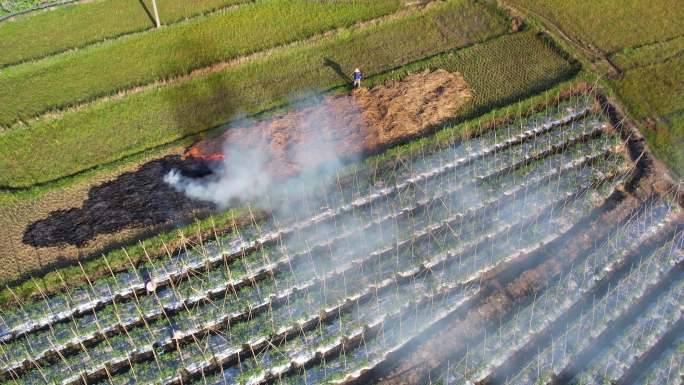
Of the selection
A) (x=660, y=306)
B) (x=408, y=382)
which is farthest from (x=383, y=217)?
(x=660, y=306)

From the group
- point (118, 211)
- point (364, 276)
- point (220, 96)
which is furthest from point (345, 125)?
point (118, 211)

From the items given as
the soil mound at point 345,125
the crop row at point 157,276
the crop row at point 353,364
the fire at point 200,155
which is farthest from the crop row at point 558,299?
the fire at point 200,155

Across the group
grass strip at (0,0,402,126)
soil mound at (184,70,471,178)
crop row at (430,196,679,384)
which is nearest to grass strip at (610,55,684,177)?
crop row at (430,196,679,384)

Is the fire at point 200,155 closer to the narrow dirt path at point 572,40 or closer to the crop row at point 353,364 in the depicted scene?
the crop row at point 353,364

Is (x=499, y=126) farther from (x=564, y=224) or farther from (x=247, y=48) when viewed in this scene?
(x=247, y=48)

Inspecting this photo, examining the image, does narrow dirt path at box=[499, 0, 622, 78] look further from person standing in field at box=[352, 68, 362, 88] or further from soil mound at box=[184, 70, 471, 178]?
person standing in field at box=[352, 68, 362, 88]

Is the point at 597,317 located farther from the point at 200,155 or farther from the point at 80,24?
the point at 80,24
